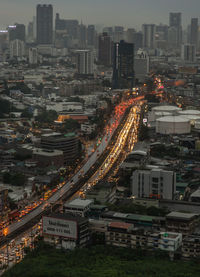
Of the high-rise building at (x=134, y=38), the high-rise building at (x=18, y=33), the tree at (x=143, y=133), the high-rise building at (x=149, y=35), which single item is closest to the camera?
the tree at (x=143, y=133)

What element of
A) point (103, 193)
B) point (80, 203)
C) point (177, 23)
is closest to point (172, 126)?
point (103, 193)

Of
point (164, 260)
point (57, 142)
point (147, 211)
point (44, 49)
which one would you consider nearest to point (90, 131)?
point (57, 142)

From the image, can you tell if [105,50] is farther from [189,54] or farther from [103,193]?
[103,193]

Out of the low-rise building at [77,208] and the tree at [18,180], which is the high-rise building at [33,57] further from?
the low-rise building at [77,208]

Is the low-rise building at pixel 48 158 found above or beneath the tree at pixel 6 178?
above

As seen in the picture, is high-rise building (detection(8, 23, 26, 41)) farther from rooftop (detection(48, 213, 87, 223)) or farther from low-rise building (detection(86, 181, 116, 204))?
rooftop (detection(48, 213, 87, 223))

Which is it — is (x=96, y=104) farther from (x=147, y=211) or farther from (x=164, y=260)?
(x=164, y=260)

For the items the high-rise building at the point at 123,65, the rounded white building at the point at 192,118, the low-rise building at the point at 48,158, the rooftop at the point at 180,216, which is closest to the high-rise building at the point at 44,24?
the high-rise building at the point at 123,65
